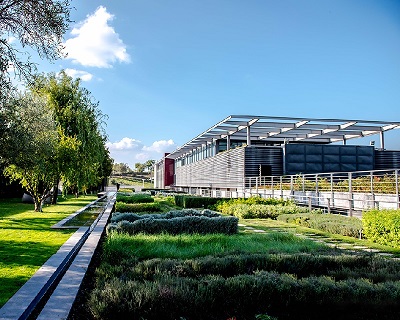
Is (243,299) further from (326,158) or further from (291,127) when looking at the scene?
(326,158)

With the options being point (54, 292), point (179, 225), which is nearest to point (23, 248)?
point (179, 225)

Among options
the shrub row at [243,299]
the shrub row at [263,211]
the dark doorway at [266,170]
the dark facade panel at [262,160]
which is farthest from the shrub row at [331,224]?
the dark doorway at [266,170]

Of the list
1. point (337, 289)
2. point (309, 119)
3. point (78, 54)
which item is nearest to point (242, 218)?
point (78, 54)

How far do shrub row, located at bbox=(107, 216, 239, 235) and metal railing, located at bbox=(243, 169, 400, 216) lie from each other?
521cm

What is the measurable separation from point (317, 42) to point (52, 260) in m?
11.0

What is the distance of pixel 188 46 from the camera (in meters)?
14.9

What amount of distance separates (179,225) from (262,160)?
866 inches

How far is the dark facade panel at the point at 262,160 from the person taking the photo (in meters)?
30.8

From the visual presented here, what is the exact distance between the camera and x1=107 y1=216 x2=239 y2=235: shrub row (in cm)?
937

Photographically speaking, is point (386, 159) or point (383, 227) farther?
point (386, 159)

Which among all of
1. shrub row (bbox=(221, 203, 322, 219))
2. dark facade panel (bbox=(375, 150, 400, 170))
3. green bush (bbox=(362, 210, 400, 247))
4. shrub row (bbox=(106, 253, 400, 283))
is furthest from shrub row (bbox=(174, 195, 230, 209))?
dark facade panel (bbox=(375, 150, 400, 170))

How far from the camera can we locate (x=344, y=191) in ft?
58.6

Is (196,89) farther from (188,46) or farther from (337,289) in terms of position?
(337,289)

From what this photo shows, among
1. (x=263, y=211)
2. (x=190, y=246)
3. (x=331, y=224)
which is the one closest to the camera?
(x=190, y=246)
